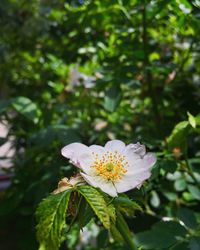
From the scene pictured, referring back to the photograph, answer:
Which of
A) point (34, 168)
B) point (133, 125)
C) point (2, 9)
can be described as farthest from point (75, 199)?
point (2, 9)

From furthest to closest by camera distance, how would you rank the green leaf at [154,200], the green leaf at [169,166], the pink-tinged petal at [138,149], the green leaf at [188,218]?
the green leaf at [154,200] → the green leaf at [169,166] → the green leaf at [188,218] → the pink-tinged petal at [138,149]

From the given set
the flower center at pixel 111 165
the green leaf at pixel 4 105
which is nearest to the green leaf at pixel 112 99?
the green leaf at pixel 4 105

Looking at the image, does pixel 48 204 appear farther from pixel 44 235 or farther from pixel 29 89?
pixel 29 89

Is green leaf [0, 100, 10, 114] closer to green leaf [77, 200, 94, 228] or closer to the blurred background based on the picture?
the blurred background

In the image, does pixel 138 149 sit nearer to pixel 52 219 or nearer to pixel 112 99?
pixel 52 219

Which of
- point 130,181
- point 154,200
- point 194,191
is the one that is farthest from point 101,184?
point 154,200

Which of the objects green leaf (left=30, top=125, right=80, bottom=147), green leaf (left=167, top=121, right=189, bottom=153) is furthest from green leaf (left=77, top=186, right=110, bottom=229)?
green leaf (left=30, top=125, right=80, bottom=147)

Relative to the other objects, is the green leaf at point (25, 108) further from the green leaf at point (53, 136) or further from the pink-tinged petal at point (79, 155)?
the pink-tinged petal at point (79, 155)
